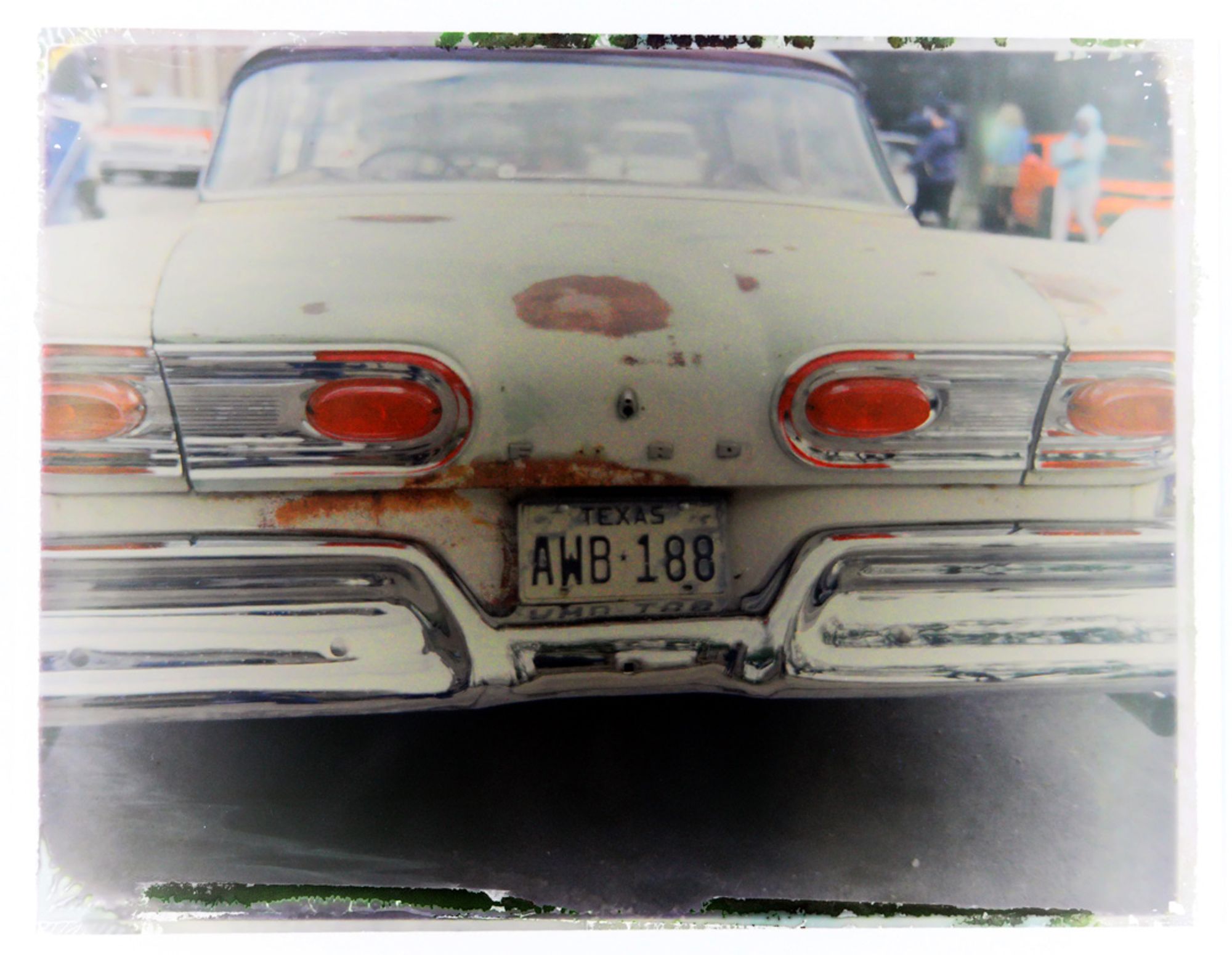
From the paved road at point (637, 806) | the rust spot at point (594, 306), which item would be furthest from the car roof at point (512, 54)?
the paved road at point (637, 806)

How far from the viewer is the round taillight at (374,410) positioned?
60.4 inches

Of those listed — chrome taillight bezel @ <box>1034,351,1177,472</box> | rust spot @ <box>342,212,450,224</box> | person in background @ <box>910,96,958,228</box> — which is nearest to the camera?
chrome taillight bezel @ <box>1034,351,1177,472</box>

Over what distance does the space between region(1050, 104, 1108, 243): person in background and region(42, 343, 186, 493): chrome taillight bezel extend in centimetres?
180

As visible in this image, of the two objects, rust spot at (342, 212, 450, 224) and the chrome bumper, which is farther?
rust spot at (342, 212, 450, 224)

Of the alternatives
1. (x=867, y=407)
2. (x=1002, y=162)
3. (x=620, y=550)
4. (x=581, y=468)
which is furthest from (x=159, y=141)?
(x=1002, y=162)

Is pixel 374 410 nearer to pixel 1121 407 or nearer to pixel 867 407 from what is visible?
pixel 867 407

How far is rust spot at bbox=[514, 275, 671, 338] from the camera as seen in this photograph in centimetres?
156

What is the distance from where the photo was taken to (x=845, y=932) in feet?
6.39

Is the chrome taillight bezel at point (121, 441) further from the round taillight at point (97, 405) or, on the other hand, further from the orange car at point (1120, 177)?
the orange car at point (1120, 177)

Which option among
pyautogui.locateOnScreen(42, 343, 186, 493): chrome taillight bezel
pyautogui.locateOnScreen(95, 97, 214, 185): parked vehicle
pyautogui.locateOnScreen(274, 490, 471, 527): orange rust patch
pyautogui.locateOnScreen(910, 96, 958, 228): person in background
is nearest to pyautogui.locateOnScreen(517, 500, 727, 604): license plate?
pyautogui.locateOnScreen(274, 490, 471, 527): orange rust patch

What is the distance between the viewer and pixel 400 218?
1.82 meters

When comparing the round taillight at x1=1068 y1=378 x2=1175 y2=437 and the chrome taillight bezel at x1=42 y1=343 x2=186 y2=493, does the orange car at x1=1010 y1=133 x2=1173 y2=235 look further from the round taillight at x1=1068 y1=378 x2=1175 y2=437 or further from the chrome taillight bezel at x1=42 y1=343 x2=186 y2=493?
the chrome taillight bezel at x1=42 y1=343 x2=186 y2=493

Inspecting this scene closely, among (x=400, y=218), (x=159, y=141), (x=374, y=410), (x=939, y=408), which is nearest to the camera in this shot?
(x=374, y=410)

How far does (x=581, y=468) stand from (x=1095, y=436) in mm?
953
